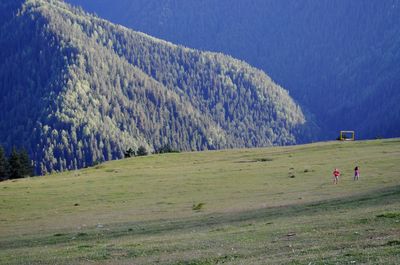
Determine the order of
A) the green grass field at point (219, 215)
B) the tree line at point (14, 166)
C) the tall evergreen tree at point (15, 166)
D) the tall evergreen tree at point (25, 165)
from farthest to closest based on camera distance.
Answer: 1. the tall evergreen tree at point (25, 165)
2. the tall evergreen tree at point (15, 166)
3. the tree line at point (14, 166)
4. the green grass field at point (219, 215)

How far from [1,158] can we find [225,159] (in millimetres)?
60940

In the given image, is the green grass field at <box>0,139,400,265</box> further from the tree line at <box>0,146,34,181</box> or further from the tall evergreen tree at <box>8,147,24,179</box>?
the tall evergreen tree at <box>8,147,24,179</box>

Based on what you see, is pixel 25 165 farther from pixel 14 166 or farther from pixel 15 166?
pixel 14 166

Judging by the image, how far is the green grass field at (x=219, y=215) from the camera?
28266mm

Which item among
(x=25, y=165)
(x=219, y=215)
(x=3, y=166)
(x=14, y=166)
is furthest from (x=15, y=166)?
(x=219, y=215)

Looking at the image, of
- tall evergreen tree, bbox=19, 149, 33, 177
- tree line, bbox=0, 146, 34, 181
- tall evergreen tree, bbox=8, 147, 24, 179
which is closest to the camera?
tree line, bbox=0, 146, 34, 181

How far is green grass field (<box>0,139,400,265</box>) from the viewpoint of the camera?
28266 millimetres

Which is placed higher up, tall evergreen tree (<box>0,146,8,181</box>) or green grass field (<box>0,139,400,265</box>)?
tall evergreen tree (<box>0,146,8,181</box>)

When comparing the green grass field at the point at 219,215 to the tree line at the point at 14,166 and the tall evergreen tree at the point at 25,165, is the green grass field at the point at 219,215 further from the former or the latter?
the tall evergreen tree at the point at 25,165

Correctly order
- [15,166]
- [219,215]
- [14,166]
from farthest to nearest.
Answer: [15,166] → [14,166] → [219,215]

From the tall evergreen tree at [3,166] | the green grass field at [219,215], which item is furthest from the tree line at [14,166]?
the green grass field at [219,215]

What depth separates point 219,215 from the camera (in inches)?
1975

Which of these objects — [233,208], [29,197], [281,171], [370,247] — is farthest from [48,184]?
[370,247]

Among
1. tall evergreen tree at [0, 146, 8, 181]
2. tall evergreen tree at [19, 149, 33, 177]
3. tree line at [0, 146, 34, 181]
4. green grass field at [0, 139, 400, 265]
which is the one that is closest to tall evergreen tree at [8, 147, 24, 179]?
tree line at [0, 146, 34, 181]
